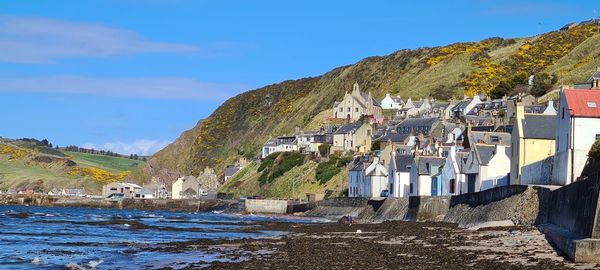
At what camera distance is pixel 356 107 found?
15688cm

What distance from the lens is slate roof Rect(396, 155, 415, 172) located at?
257 ft

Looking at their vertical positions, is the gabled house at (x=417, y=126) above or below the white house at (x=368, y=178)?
above

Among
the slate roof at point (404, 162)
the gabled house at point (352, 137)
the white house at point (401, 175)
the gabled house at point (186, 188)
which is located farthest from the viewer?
the gabled house at point (186, 188)

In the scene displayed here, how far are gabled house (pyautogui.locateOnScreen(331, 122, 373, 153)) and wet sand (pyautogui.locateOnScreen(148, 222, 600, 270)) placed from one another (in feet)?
242

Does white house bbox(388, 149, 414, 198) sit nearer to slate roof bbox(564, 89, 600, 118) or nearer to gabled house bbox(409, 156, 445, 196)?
gabled house bbox(409, 156, 445, 196)

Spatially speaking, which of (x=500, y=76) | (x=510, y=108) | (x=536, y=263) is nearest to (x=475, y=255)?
(x=536, y=263)

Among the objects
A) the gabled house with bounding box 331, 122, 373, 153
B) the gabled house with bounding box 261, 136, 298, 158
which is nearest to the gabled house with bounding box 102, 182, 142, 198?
the gabled house with bounding box 261, 136, 298, 158

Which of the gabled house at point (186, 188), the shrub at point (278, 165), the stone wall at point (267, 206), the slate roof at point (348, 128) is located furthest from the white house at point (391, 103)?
the stone wall at point (267, 206)

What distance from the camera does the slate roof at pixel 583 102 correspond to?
41469 millimetres

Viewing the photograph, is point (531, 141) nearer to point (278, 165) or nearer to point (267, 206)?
point (267, 206)

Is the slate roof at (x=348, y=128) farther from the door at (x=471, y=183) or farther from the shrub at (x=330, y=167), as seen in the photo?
the door at (x=471, y=183)

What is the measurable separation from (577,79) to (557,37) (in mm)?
59774

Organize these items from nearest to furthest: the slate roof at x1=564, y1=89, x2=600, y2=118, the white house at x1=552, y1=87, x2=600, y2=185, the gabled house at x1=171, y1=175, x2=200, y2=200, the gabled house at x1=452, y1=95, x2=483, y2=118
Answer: the white house at x1=552, y1=87, x2=600, y2=185 → the slate roof at x1=564, y1=89, x2=600, y2=118 → the gabled house at x1=452, y1=95, x2=483, y2=118 → the gabled house at x1=171, y1=175, x2=200, y2=200

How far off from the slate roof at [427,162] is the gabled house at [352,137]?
47543 millimetres
